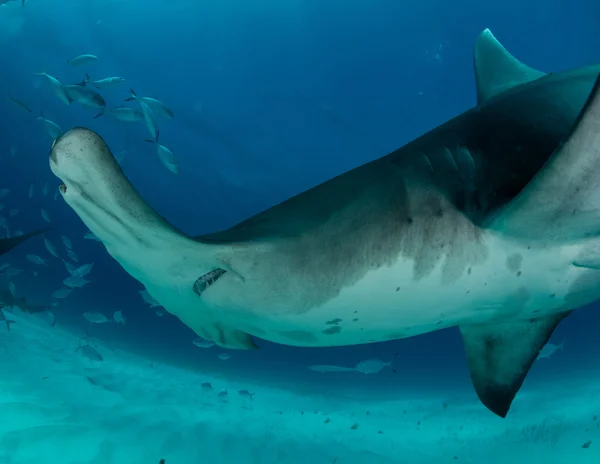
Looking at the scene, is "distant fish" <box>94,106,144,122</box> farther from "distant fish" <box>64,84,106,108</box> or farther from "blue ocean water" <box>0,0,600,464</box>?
"blue ocean water" <box>0,0,600,464</box>

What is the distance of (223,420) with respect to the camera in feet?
51.0

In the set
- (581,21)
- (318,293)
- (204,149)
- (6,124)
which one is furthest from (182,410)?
(581,21)

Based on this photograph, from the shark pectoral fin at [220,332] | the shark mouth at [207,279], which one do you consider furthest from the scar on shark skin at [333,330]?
the shark mouth at [207,279]

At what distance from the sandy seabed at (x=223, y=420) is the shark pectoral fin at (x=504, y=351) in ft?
32.9

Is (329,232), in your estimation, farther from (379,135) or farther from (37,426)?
(379,135)

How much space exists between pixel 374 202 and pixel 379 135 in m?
13.3

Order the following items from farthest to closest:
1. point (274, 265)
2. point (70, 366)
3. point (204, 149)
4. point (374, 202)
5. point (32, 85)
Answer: point (70, 366)
point (204, 149)
point (32, 85)
point (374, 202)
point (274, 265)

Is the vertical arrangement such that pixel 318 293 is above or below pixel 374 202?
below

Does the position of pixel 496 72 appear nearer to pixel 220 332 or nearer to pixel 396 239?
pixel 396 239

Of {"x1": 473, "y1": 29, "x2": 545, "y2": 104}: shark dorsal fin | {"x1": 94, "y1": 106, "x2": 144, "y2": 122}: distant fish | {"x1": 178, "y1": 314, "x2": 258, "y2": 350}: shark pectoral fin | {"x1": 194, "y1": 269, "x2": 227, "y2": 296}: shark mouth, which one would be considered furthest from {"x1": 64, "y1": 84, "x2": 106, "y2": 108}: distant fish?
{"x1": 194, "y1": 269, "x2": 227, "y2": 296}: shark mouth

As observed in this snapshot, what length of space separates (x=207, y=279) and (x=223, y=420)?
15.5m

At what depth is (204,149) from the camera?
15188mm

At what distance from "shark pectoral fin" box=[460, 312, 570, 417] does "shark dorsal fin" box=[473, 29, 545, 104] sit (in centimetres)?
209

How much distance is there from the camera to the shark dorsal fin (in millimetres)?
3891
